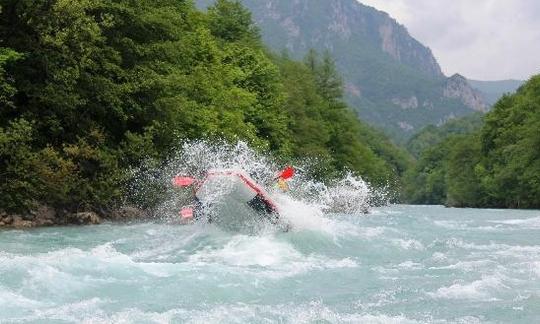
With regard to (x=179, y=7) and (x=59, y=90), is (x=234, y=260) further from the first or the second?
(x=179, y=7)

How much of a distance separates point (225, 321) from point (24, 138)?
13.7m

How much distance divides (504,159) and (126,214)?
187ft

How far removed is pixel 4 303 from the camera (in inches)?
352

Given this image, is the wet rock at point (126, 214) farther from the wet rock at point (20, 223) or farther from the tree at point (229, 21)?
the tree at point (229, 21)

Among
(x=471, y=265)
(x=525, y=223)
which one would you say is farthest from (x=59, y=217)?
(x=525, y=223)

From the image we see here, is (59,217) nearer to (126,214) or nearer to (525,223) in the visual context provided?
(126,214)

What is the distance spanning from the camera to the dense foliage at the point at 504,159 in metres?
62.9

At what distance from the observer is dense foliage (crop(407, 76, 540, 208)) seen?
62.9m

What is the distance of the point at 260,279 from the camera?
11562mm

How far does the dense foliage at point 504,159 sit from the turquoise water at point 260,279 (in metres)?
47.7

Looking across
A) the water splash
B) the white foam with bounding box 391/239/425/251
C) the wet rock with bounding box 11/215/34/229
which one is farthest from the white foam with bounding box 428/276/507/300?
the wet rock with bounding box 11/215/34/229

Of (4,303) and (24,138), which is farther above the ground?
(24,138)

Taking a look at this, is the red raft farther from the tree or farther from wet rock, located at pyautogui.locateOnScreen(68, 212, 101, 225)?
the tree

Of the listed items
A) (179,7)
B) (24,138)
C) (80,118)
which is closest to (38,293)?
(24,138)
